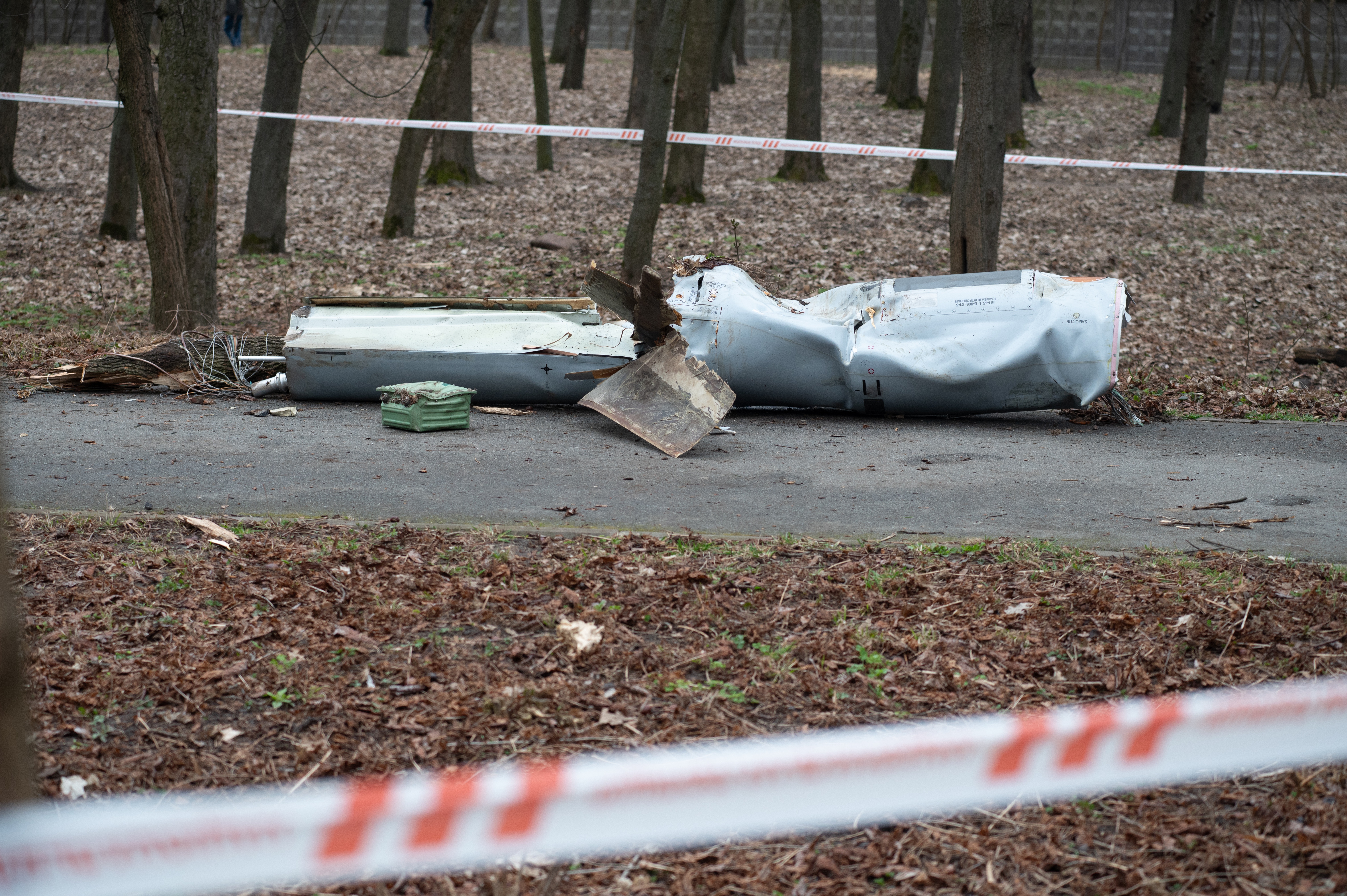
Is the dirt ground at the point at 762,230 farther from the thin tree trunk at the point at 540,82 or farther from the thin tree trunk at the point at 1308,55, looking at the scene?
the thin tree trunk at the point at 1308,55

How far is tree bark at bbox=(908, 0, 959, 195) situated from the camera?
14.8 metres

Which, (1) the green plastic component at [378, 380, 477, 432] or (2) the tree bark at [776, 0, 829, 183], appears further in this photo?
(2) the tree bark at [776, 0, 829, 183]

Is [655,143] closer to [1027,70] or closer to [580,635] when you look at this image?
[580,635]

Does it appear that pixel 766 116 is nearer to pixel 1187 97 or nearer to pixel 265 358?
pixel 1187 97

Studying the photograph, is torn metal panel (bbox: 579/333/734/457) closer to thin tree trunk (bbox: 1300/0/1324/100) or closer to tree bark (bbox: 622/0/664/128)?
tree bark (bbox: 622/0/664/128)

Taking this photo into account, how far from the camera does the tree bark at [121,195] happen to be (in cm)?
1317

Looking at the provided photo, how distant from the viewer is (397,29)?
1086 inches

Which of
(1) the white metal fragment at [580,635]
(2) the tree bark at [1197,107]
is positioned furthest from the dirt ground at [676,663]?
(2) the tree bark at [1197,107]

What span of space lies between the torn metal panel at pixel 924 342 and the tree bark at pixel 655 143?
239cm

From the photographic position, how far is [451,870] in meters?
2.71

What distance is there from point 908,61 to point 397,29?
13.5 metres

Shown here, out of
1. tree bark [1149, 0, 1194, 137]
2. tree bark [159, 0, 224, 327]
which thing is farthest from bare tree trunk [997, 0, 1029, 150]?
tree bark [159, 0, 224, 327]

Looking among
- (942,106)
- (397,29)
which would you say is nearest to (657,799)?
(942,106)

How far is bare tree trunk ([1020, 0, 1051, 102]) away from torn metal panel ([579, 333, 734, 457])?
17089mm
